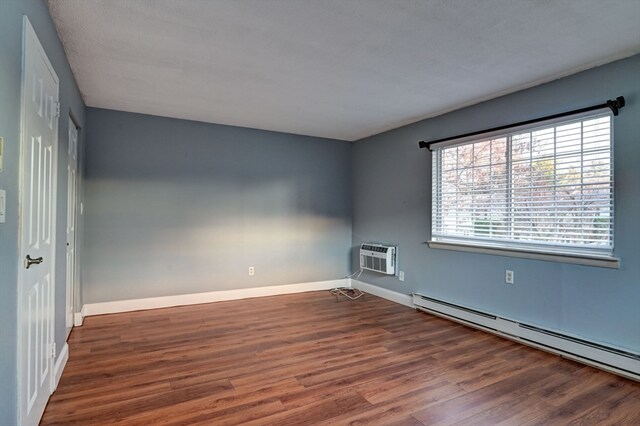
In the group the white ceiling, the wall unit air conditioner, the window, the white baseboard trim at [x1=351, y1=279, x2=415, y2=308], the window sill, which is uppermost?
the white ceiling

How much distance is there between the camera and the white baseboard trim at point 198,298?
3902 mm

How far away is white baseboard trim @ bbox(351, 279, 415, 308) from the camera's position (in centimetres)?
445

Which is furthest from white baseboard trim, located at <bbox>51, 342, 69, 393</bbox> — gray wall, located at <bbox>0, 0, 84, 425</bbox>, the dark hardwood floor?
gray wall, located at <bbox>0, 0, 84, 425</bbox>

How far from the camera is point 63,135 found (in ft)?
8.18

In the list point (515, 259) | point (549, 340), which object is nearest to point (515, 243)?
point (515, 259)

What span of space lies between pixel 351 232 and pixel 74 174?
3.75 metres

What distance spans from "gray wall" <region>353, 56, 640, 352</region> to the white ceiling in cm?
21

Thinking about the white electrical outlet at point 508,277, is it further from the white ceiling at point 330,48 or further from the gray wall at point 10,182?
the gray wall at point 10,182

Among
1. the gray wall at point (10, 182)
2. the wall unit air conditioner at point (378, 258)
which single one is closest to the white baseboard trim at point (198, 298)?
the wall unit air conditioner at point (378, 258)

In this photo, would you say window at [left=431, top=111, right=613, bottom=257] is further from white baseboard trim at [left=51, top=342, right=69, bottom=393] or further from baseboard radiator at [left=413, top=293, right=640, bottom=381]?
white baseboard trim at [left=51, top=342, right=69, bottom=393]

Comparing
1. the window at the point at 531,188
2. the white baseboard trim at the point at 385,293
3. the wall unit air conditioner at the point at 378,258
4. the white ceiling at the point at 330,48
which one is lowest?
the white baseboard trim at the point at 385,293

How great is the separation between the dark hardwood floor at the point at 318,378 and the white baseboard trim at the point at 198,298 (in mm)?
191

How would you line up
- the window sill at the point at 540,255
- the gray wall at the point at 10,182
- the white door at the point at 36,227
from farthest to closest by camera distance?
the window sill at the point at 540,255 < the white door at the point at 36,227 < the gray wall at the point at 10,182

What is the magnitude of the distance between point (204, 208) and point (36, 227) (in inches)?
104
